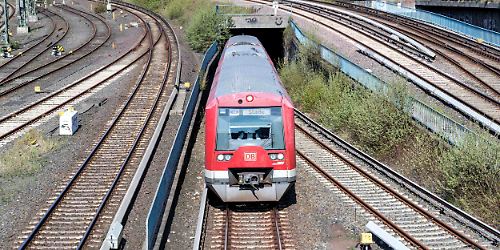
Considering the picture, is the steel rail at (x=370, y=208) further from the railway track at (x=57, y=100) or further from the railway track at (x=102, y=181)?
the railway track at (x=57, y=100)

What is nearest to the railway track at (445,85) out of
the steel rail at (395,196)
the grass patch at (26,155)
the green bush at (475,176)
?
the green bush at (475,176)

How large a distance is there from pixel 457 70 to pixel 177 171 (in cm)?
1525

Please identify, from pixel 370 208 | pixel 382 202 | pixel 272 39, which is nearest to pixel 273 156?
pixel 370 208

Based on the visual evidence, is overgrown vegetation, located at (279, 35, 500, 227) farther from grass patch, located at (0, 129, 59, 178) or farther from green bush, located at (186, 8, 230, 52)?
grass patch, located at (0, 129, 59, 178)

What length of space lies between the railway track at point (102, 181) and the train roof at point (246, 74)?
3.75m

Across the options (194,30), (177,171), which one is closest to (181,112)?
(177,171)

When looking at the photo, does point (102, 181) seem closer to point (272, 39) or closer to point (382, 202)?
point (382, 202)

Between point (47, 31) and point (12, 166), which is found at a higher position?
point (47, 31)

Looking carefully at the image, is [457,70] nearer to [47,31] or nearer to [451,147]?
[451,147]

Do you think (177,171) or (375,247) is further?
(177,171)

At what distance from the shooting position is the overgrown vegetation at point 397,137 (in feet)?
45.0

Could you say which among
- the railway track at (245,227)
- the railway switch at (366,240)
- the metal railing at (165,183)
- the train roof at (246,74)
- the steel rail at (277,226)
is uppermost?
the train roof at (246,74)

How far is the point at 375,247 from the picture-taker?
38.1 ft

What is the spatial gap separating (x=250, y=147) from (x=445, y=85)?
13143 mm
